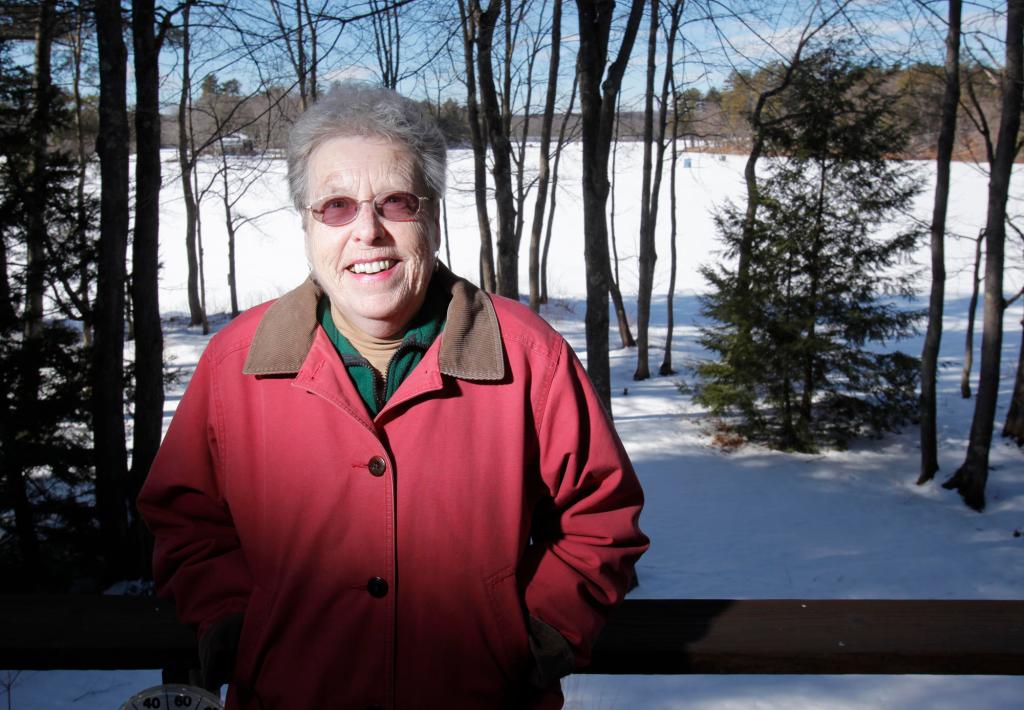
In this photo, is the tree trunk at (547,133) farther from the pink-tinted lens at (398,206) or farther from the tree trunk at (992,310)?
the pink-tinted lens at (398,206)

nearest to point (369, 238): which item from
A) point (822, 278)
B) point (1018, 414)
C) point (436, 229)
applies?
point (436, 229)

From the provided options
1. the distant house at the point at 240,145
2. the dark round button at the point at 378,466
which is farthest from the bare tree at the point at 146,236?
the dark round button at the point at 378,466

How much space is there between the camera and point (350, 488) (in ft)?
5.15

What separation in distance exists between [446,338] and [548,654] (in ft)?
2.20

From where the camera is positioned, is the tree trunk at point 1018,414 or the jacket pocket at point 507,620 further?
the tree trunk at point 1018,414

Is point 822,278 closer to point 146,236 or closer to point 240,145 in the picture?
point 240,145

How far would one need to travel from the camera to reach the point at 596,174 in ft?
25.2

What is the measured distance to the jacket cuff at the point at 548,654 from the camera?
1570 millimetres

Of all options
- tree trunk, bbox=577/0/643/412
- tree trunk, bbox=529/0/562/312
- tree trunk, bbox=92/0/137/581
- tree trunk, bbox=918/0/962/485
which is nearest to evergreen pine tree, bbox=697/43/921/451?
tree trunk, bbox=918/0/962/485

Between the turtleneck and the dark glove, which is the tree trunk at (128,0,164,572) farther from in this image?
the dark glove

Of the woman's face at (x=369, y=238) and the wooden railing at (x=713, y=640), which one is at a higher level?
the woman's face at (x=369, y=238)

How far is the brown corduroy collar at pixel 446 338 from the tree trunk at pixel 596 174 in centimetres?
569

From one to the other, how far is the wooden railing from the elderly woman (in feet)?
0.65

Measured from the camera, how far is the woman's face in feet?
5.38
